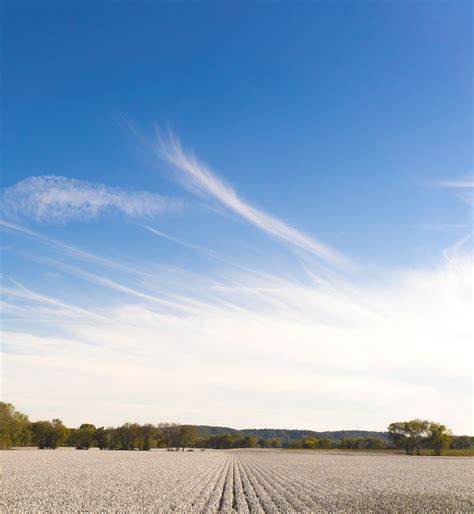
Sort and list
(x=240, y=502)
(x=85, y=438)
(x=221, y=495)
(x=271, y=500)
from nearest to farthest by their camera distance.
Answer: (x=240, y=502)
(x=271, y=500)
(x=221, y=495)
(x=85, y=438)

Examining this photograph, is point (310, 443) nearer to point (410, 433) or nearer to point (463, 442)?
point (463, 442)

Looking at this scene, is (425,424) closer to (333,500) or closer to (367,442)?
(367,442)

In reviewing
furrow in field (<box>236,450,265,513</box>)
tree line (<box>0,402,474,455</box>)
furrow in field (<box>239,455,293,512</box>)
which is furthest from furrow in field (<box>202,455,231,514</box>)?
tree line (<box>0,402,474,455</box>)

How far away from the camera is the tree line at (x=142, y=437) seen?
13000 centimetres

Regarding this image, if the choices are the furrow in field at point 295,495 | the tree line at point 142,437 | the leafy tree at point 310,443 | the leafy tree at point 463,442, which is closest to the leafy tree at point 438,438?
the tree line at point 142,437

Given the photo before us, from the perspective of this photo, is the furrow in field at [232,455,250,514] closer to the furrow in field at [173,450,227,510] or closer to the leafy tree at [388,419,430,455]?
the furrow in field at [173,450,227,510]

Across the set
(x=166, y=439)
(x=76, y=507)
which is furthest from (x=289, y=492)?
(x=166, y=439)

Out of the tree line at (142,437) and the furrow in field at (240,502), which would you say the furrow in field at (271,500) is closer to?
the furrow in field at (240,502)

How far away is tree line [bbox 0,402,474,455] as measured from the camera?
427 ft

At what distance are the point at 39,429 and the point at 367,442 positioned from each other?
109742 mm

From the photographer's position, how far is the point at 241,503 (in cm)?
2781

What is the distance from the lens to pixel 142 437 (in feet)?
534

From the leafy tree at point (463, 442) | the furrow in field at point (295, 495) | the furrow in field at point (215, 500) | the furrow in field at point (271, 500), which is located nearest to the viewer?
the furrow in field at point (215, 500)

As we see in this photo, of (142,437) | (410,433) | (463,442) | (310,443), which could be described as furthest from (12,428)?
(463,442)
